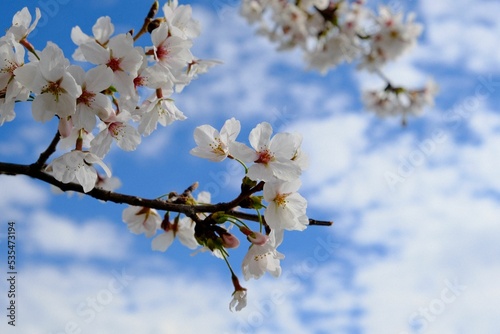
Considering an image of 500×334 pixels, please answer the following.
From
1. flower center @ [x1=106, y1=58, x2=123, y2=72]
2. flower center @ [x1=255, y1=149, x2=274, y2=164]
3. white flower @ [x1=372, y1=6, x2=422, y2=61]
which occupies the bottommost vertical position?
flower center @ [x1=255, y1=149, x2=274, y2=164]

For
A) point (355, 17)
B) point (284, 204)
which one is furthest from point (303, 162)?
point (355, 17)

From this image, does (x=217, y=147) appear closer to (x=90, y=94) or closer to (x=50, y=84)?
(x=90, y=94)

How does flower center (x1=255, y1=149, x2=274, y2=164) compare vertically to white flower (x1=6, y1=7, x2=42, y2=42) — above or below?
below

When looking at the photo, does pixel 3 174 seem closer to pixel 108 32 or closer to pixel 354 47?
pixel 108 32

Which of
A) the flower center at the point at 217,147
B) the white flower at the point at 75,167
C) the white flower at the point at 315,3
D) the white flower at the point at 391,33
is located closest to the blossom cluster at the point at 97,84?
the white flower at the point at 75,167

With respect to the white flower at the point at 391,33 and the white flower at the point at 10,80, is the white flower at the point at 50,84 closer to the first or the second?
the white flower at the point at 10,80

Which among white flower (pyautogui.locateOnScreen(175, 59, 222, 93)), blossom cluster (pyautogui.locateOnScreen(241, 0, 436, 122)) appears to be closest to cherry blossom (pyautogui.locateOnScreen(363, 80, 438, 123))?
blossom cluster (pyautogui.locateOnScreen(241, 0, 436, 122))

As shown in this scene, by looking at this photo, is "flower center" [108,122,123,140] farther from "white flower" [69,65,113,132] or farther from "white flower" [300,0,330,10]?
"white flower" [300,0,330,10]
